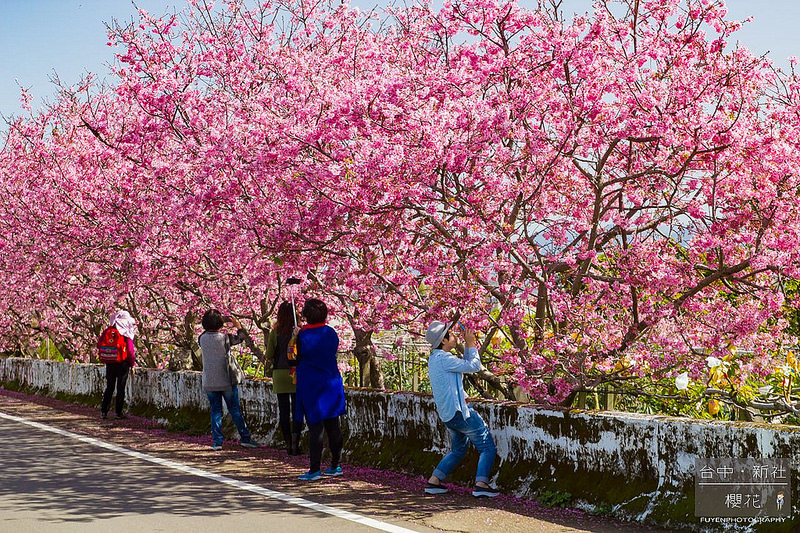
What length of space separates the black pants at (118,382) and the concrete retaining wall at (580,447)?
4.68 m

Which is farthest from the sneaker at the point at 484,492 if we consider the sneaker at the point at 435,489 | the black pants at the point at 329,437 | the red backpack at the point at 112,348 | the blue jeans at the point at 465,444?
the red backpack at the point at 112,348

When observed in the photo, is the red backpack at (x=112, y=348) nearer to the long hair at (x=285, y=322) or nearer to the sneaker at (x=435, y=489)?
the long hair at (x=285, y=322)

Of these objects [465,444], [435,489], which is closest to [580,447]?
[465,444]

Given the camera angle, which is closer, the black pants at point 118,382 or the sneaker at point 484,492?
the sneaker at point 484,492

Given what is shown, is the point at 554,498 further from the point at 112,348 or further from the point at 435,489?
the point at 112,348

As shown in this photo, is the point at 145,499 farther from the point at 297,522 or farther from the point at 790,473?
the point at 790,473

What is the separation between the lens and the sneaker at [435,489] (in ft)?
31.5

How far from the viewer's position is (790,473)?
7.23 meters

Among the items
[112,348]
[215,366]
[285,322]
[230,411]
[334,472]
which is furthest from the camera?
[112,348]

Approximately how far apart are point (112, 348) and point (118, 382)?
23.2 inches

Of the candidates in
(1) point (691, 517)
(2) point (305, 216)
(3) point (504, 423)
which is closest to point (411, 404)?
(3) point (504, 423)

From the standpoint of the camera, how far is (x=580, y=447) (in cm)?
899

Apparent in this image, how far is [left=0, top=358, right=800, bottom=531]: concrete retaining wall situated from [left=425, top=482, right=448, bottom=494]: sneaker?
0.39 meters

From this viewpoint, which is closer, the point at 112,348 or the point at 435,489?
the point at 435,489
